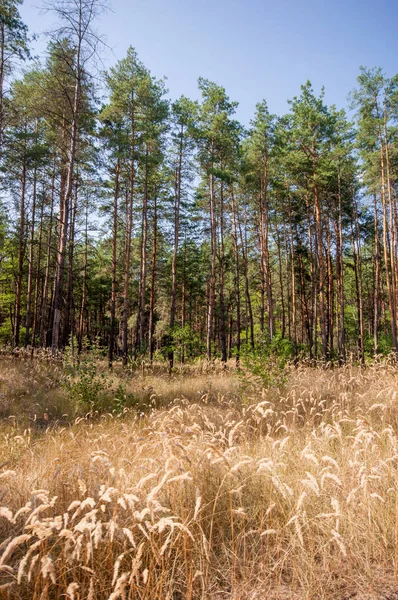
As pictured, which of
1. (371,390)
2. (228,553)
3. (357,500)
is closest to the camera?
(228,553)

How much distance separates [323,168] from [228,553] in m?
19.3

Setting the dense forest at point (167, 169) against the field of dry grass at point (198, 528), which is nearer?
the field of dry grass at point (198, 528)

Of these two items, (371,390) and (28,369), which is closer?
(371,390)

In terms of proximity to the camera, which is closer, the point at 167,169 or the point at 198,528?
the point at 198,528

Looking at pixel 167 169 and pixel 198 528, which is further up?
pixel 167 169

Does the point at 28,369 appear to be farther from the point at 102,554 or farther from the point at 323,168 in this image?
the point at 323,168

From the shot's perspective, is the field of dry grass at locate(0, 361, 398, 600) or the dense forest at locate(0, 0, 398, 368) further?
the dense forest at locate(0, 0, 398, 368)

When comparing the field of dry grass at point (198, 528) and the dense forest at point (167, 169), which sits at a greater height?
the dense forest at point (167, 169)

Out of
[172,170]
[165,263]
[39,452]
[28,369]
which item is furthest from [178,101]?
[39,452]

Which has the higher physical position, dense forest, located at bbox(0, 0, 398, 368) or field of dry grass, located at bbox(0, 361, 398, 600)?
dense forest, located at bbox(0, 0, 398, 368)

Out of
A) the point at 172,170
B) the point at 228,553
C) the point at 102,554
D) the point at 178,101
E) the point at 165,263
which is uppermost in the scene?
the point at 178,101

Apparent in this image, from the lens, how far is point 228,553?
2.25m

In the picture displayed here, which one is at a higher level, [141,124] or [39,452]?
[141,124]

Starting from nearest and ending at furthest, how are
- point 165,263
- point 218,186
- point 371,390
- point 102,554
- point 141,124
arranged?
point 102,554 → point 371,390 → point 141,124 → point 218,186 → point 165,263
